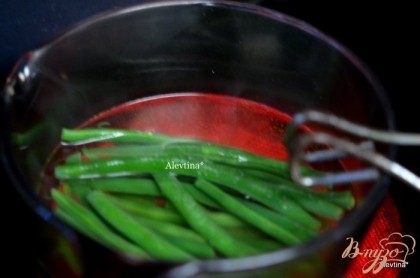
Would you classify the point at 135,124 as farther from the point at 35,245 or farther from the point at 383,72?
the point at 383,72

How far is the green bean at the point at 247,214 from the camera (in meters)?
0.68

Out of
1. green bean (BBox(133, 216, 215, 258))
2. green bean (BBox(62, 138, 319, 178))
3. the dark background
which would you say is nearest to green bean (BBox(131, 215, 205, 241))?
green bean (BBox(133, 216, 215, 258))

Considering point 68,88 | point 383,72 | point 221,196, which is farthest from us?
point 383,72

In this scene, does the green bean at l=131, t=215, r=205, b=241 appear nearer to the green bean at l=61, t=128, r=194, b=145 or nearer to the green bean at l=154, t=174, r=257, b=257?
the green bean at l=154, t=174, r=257, b=257

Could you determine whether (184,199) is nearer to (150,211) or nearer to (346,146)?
(150,211)

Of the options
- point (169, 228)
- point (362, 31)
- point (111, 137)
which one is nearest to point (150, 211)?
point (169, 228)

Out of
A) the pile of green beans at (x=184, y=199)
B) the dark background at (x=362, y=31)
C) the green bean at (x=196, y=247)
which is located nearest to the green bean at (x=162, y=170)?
the pile of green beans at (x=184, y=199)

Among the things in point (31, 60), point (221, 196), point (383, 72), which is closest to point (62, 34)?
point (31, 60)

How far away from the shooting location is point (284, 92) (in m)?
0.90

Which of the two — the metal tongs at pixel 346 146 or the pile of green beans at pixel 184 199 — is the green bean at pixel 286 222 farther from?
the metal tongs at pixel 346 146

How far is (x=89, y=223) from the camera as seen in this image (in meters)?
0.67

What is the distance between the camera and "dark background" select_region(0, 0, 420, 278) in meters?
0.95

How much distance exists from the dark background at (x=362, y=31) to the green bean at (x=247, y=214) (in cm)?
25

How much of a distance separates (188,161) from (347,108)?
0.72 ft
